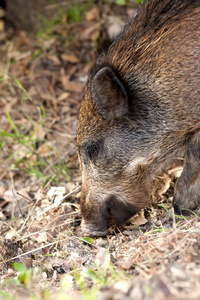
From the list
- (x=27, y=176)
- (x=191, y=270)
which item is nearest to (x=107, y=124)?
(x=191, y=270)

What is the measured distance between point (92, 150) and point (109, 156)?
0.19 meters

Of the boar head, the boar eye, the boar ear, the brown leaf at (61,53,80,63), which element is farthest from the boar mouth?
the brown leaf at (61,53,80,63)

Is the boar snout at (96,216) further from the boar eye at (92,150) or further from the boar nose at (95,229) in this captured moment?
the boar eye at (92,150)

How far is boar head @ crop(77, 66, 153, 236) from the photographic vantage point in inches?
142

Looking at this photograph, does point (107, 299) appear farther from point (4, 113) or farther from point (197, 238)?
point (4, 113)

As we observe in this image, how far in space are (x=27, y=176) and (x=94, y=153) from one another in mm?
1884

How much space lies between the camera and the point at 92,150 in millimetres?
3881

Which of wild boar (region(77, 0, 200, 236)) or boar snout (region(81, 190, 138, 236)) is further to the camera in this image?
boar snout (region(81, 190, 138, 236))

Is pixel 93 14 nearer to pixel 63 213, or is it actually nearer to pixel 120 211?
pixel 63 213

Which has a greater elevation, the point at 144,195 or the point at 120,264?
the point at 144,195

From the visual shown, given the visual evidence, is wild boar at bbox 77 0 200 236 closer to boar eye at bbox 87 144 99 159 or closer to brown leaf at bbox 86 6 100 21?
boar eye at bbox 87 144 99 159

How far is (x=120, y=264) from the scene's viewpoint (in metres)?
3.28

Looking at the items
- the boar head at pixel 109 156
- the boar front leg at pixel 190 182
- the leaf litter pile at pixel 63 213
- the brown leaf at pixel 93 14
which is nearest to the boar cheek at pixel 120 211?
the boar head at pixel 109 156

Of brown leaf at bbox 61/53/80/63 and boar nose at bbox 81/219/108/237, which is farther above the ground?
brown leaf at bbox 61/53/80/63
